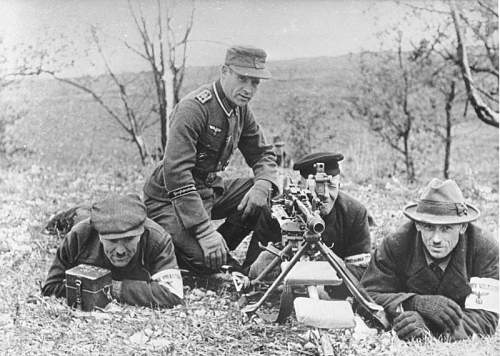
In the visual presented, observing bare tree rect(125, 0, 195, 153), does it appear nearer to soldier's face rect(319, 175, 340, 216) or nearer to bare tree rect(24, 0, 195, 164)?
bare tree rect(24, 0, 195, 164)

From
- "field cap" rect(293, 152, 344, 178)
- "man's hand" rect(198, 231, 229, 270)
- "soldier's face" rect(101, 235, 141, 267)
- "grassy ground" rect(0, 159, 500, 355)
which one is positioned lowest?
"grassy ground" rect(0, 159, 500, 355)

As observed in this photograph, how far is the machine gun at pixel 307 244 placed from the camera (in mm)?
3240

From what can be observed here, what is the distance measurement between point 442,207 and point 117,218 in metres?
2.07

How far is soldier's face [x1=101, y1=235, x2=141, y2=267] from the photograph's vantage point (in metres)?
3.83

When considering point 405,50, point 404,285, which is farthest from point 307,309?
point 405,50

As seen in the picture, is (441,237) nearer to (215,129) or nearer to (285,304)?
(285,304)

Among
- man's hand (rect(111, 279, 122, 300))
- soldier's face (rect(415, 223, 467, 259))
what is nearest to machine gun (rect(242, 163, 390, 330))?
soldier's face (rect(415, 223, 467, 259))

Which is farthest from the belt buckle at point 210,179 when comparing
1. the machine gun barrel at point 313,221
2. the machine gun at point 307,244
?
the machine gun barrel at point 313,221

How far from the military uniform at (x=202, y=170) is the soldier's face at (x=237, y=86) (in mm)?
82

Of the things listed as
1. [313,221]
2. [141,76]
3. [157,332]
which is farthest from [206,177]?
[141,76]

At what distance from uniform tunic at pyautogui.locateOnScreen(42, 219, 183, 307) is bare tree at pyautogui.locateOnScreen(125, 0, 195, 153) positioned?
3.15 m

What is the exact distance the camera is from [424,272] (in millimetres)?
3658

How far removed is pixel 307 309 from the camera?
3033mm

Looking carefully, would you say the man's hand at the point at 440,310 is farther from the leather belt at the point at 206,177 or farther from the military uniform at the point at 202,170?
the leather belt at the point at 206,177
